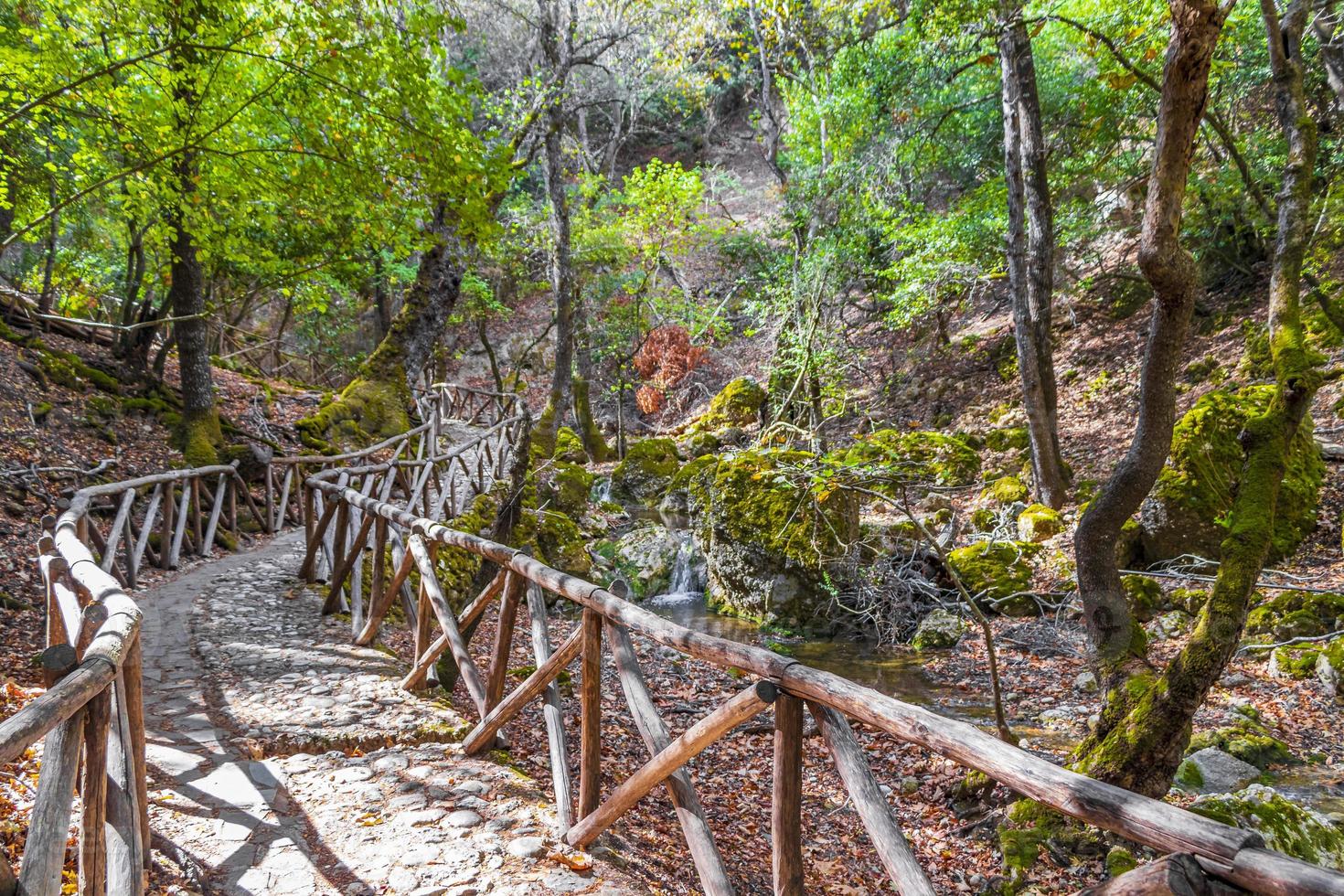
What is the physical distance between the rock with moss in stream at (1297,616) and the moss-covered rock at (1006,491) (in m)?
4.43

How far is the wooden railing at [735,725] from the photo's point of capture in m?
1.31

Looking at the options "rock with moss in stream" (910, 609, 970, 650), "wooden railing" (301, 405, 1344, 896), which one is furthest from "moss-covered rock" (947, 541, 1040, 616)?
"wooden railing" (301, 405, 1344, 896)

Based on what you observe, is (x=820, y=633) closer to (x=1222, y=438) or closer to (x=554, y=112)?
(x=1222, y=438)

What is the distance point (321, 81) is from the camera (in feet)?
18.1

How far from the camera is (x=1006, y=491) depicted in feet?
37.1

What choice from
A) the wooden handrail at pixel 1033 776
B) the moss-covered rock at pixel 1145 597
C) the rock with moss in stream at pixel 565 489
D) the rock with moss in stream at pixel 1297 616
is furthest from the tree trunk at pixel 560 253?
the rock with moss in stream at pixel 1297 616

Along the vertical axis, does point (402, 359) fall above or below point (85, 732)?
above

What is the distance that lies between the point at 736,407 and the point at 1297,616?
1287 centimetres

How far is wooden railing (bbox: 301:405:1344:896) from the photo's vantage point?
1.31 metres

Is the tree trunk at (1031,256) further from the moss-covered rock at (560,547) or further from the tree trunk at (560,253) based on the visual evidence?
the tree trunk at (560,253)

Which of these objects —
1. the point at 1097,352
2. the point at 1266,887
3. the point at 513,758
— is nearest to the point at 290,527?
the point at 513,758

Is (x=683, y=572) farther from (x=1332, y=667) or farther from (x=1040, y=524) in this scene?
(x=1332, y=667)

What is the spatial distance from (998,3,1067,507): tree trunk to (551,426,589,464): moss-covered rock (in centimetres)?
1009

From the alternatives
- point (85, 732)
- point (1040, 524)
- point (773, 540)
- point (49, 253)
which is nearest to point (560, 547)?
point (773, 540)
